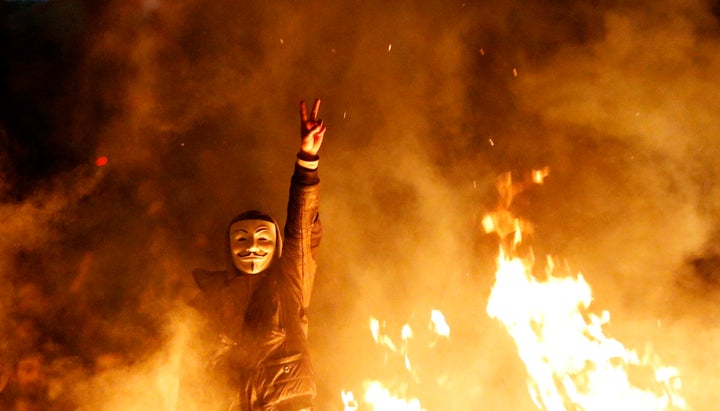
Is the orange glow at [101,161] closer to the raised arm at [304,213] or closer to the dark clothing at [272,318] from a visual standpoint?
the dark clothing at [272,318]

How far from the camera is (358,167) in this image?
6.24 m

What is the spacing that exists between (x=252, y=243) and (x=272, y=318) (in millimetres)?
574

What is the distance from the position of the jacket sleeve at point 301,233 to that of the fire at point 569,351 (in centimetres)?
186

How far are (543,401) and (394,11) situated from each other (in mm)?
3632

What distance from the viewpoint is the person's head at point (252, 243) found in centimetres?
453

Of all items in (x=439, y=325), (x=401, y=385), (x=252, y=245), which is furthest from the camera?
(x=439, y=325)

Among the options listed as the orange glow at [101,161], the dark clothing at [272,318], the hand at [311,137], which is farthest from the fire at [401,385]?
the orange glow at [101,161]

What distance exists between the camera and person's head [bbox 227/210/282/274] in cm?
453

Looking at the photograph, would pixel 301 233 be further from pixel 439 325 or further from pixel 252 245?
pixel 439 325

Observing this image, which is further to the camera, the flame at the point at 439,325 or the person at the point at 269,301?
the flame at the point at 439,325

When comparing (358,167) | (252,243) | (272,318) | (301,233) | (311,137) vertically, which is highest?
(358,167)

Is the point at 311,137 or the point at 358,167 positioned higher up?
the point at 358,167

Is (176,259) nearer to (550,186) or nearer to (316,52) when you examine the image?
(316,52)

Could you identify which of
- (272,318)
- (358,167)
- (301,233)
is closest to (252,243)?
(301,233)
